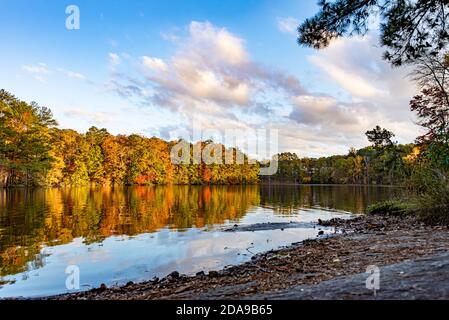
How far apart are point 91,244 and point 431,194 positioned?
11.7 metres

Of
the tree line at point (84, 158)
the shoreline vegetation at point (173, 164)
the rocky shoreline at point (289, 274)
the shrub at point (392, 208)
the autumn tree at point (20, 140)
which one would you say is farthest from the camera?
the tree line at point (84, 158)

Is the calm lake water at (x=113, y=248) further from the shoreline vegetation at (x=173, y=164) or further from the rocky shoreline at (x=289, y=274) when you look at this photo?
the shoreline vegetation at (x=173, y=164)

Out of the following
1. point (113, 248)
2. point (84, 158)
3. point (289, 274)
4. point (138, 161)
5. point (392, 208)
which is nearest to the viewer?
point (289, 274)

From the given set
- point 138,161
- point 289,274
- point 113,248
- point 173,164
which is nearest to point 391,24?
point 289,274

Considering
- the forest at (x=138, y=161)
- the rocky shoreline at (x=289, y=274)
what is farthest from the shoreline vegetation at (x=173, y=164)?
the rocky shoreline at (x=289, y=274)

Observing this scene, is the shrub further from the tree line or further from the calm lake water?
the tree line

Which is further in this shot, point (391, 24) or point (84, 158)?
point (84, 158)

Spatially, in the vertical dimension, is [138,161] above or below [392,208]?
above

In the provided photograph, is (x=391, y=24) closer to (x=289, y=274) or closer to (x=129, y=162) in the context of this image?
(x=289, y=274)

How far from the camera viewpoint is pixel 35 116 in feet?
197

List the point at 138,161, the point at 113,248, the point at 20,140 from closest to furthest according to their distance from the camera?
the point at 113,248 < the point at 20,140 < the point at 138,161

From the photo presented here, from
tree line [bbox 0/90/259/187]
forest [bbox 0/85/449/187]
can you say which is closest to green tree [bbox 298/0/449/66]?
forest [bbox 0/85/449/187]

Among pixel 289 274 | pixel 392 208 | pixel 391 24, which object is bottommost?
pixel 289 274
